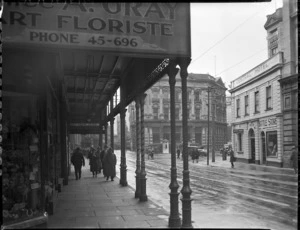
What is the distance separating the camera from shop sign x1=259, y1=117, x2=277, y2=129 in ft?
94.6

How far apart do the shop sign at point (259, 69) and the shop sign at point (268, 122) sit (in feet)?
14.0

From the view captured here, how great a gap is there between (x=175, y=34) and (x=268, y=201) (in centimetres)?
796

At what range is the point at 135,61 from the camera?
10383 mm

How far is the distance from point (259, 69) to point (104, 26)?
28.3m

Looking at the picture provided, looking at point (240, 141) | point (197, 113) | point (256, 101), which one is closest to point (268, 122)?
point (256, 101)

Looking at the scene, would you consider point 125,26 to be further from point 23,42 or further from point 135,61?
point 135,61

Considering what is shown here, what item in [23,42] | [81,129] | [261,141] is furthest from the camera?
[261,141]

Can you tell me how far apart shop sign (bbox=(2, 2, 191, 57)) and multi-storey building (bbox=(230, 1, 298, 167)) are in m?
21.3

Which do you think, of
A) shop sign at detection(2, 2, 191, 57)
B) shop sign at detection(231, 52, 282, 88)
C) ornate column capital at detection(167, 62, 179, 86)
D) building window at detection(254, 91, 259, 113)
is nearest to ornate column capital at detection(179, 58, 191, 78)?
ornate column capital at detection(167, 62, 179, 86)

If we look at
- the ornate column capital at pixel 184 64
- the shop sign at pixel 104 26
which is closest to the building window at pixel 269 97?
the ornate column capital at pixel 184 64

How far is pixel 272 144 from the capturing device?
2942 cm

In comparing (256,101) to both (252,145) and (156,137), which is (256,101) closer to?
(252,145)

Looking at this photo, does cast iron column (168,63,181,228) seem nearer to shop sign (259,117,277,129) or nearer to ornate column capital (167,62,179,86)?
ornate column capital (167,62,179,86)

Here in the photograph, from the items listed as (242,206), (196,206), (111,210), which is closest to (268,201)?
(242,206)
